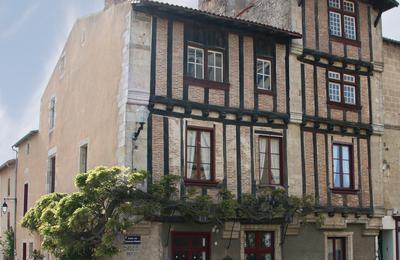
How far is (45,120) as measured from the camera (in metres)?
24.8

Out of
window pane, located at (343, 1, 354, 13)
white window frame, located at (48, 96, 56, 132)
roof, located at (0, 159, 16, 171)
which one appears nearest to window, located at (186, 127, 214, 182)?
window pane, located at (343, 1, 354, 13)

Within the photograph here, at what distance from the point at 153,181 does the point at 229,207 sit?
202 centimetres

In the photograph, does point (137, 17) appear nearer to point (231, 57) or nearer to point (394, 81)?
point (231, 57)

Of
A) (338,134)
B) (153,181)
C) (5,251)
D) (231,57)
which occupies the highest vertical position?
(231,57)

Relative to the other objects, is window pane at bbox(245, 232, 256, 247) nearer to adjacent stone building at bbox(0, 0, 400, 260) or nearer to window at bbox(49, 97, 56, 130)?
adjacent stone building at bbox(0, 0, 400, 260)

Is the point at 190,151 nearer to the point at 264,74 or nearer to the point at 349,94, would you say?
the point at 264,74

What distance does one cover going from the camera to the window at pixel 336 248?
19.8 metres

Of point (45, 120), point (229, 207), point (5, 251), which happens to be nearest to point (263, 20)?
point (229, 207)

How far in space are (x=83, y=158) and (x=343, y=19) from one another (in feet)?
30.4

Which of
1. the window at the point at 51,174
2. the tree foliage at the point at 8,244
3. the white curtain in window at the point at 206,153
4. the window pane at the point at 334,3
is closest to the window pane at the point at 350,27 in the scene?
the window pane at the point at 334,3

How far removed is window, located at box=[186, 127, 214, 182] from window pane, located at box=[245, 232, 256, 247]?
2000mm

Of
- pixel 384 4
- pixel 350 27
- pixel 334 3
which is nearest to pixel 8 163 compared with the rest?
pixel 334 3

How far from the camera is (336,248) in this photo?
65.4ft

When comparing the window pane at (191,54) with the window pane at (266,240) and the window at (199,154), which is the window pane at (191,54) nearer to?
the window at (199,154)
